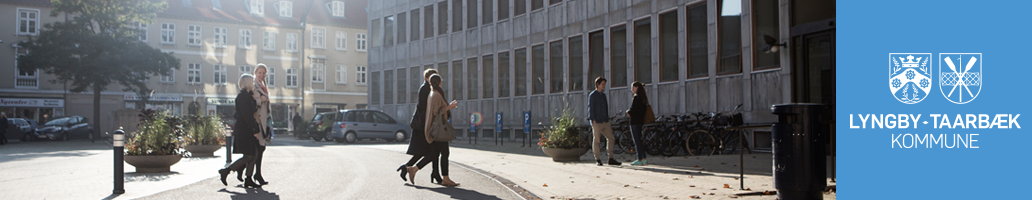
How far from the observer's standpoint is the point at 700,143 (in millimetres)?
15164

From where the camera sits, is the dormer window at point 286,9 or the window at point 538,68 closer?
the window at point 538,68

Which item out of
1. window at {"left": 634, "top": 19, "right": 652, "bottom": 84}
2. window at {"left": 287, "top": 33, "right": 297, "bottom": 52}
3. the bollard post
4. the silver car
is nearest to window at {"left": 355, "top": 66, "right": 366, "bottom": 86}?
window at {"left": 287, "top": 33, "right": 297, "bottom": 52}

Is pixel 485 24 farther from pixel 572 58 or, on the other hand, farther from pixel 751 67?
pixel 751 67

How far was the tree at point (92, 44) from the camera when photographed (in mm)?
38094

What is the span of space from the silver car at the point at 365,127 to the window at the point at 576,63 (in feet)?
21.9

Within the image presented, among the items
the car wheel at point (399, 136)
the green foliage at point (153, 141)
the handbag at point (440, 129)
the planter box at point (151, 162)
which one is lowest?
the car wheel at point (399, 136)

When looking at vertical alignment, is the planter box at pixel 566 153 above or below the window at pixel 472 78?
below

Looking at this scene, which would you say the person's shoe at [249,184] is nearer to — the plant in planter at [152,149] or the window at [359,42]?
the plant in planter at [152,149]

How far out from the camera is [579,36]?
23.8m

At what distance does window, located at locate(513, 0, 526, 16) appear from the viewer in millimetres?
27109

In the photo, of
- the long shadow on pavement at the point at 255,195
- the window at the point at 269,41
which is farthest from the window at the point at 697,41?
the window at the point at 269,41

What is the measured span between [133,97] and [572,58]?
3691cm
